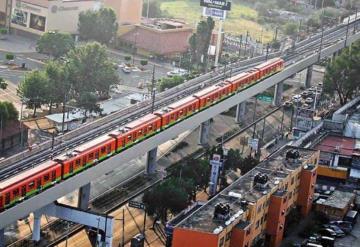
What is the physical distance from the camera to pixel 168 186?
39344 mm

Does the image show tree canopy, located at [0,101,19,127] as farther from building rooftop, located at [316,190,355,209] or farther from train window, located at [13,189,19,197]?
building rooftop, located at [316,190,355,209]

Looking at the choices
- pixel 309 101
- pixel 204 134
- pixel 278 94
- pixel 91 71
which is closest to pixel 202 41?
pixel 278 94

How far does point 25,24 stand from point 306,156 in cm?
4577

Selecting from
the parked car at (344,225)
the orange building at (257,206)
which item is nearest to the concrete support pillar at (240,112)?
the orange building at (257,206)

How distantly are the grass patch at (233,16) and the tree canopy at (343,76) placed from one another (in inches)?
1123

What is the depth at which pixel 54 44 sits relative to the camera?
73.3 m

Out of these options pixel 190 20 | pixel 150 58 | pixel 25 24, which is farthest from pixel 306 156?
pixel 190 20

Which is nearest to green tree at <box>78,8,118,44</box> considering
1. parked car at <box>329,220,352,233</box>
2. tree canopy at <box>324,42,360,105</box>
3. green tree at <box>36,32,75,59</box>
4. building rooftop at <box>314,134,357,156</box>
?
green tree at <box>36,32,75,59</box>

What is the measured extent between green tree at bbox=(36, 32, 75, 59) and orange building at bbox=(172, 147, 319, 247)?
3408cm

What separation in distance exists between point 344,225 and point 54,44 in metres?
39.3

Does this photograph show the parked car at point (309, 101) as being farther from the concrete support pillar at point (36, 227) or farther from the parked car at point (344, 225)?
the concrete support pillar at point (36, 227)

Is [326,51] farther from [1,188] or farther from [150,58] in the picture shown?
[1,188]

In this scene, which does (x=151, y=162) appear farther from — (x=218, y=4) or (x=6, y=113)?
(x=218, y=4)

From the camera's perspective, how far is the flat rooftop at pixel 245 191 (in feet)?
111
